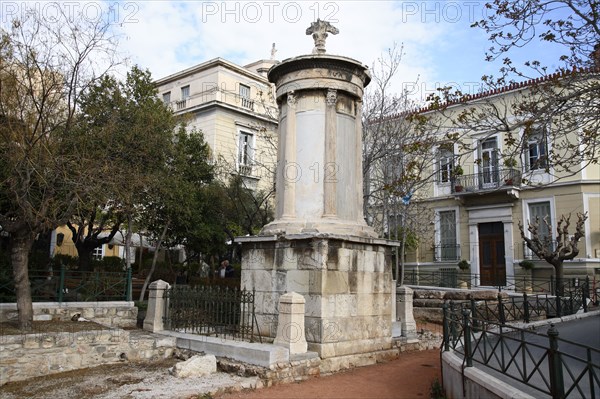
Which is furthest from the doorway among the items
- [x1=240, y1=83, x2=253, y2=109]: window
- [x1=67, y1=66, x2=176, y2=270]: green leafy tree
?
[x1=67, y1=66, x2=176, y2=270]: green leafy tree

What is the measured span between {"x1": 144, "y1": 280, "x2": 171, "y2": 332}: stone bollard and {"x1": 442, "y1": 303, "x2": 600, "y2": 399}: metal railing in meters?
6.40

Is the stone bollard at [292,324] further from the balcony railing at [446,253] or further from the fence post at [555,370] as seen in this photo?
the balcony railing at [446,253]

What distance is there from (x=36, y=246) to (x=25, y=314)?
11.8m

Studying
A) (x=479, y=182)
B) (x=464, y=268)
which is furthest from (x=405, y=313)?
(x=479, y=182)

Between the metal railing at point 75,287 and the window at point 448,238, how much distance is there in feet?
61.0

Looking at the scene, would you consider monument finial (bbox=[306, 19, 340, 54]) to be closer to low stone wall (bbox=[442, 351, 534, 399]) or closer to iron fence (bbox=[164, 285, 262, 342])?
iron fence (bbox=[164, 285, 262, 342])

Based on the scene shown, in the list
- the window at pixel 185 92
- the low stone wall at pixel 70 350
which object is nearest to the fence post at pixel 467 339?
the low stone wall at pixel 70 350

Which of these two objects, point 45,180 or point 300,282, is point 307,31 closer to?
point 300,282

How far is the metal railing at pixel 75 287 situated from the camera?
478 inches

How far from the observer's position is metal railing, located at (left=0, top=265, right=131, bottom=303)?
12.1 metres

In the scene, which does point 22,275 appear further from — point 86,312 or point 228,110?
point 228,110

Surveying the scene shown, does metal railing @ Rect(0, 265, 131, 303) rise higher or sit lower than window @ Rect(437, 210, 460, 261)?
lower

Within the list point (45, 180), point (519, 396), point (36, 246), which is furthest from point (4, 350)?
point (36, 246)

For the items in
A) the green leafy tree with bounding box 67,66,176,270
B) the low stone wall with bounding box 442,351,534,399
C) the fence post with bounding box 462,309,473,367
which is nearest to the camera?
the low stone wall with bounding box 442,351,534,399
